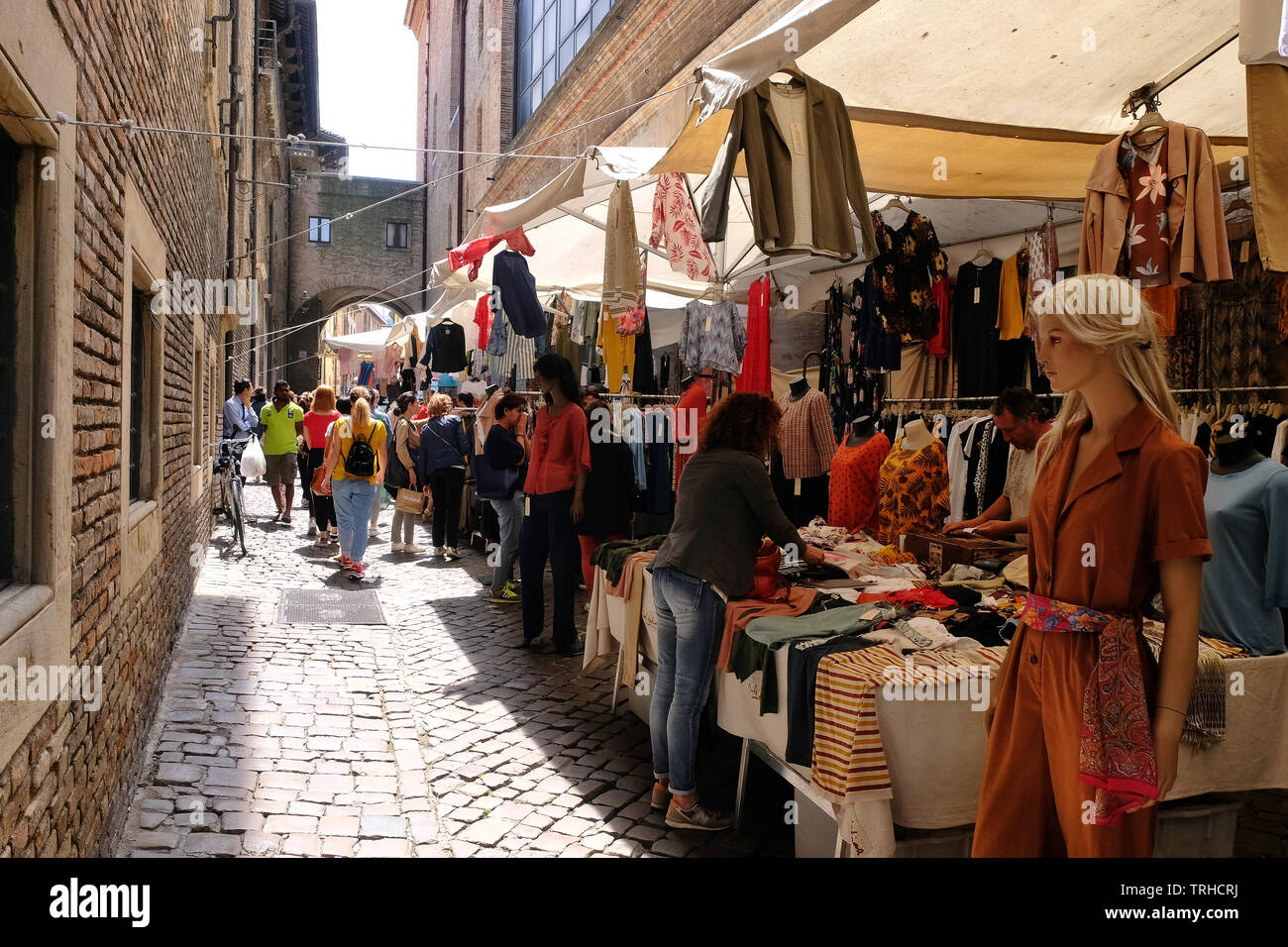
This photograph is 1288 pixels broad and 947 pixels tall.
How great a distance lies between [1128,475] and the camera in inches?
98.0

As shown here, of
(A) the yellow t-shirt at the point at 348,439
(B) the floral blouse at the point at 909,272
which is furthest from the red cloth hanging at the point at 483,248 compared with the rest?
(B) the floral blouse at the point at 909,272

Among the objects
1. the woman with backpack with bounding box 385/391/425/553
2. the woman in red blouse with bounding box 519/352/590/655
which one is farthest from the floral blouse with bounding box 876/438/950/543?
the woman with backpack with bounding box 385/391/425/553

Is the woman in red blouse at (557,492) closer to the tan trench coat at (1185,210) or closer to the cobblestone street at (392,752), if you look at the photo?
the cobblestone street at (392,752)

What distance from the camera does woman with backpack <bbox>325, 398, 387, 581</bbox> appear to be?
9812 millimetres

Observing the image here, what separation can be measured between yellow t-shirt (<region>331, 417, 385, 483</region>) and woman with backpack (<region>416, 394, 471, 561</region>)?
1464 mm

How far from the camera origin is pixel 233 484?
11484 mm

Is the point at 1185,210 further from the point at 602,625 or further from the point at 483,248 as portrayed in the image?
the point at 483,248

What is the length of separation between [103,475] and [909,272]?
5.58 m

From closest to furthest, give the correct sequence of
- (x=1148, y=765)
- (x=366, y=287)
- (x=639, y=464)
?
1. (x=1148, y=765)
2. (x=639, y=464)
3. (x=366, y=287)

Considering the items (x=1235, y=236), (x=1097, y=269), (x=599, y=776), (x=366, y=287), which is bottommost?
(x=599, y=776)

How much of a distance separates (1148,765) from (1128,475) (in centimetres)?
73

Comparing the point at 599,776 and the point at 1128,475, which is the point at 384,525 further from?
the point at 1128,475


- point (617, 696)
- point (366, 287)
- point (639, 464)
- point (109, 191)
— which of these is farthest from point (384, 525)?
point (366, 287)

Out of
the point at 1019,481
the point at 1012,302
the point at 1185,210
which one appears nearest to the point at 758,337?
the point at 1012,302
